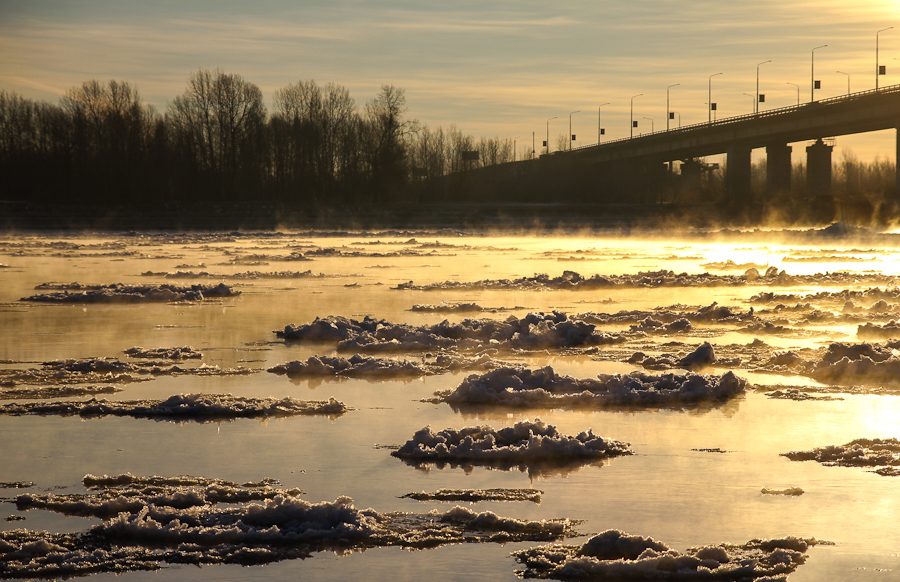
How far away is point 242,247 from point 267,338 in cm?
3920

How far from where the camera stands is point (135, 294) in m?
30.8

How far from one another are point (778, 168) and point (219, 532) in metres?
107

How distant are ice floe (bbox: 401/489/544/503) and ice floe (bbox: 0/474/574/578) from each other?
1.73ft

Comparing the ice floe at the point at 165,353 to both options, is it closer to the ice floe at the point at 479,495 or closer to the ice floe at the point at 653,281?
the ice floe at the point at 479,495

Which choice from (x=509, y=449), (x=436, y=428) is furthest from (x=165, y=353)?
(x=509, y=449)

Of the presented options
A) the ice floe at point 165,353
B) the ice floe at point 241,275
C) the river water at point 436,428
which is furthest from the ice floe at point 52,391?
the ice floe at point 241,275

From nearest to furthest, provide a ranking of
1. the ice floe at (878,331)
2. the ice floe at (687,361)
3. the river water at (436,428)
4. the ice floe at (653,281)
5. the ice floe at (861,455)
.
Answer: the river water at (436,428) < the ice floe at (861,455) < the ice floe at (687,361) < the ice floe at (878,331) < the ice floe at (653,281)

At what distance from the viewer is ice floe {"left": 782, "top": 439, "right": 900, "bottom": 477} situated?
483 inches

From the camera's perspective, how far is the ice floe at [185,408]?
14.9 meters

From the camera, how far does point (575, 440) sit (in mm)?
13000

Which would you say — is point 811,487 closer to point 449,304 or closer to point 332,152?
point 449,304

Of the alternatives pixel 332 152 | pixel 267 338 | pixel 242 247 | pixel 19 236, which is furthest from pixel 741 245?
pixel 332 152

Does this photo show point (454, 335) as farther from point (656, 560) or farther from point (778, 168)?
point (778, 168)

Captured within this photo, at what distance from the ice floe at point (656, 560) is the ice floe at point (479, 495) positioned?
4.86 feet
